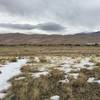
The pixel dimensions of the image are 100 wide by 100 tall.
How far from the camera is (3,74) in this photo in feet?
54.8

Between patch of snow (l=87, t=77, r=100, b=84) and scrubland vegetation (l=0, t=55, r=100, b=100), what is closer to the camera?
scrubland vegetation (l=0, t=55, r=100, b=100)

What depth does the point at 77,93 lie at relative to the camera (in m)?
12.2

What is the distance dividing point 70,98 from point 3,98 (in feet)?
9.39

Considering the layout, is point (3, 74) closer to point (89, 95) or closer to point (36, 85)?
point (36, 85)

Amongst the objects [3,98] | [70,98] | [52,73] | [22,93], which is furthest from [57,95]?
[52,73]

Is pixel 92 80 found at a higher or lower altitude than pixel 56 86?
higher

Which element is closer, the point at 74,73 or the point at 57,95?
the point at 57,95

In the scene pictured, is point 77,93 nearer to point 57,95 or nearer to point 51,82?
point 57,95

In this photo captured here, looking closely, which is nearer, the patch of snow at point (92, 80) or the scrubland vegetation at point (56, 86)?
the scrubland vegetation at point (56, 86)

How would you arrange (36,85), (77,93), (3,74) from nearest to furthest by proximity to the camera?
(77,93) < (36,85) < (3,74)

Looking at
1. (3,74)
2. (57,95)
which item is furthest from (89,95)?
(3,74)

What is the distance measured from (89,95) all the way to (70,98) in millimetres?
1009

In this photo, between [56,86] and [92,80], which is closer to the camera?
[56,86]

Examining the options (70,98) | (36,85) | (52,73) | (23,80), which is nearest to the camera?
(70,98)
